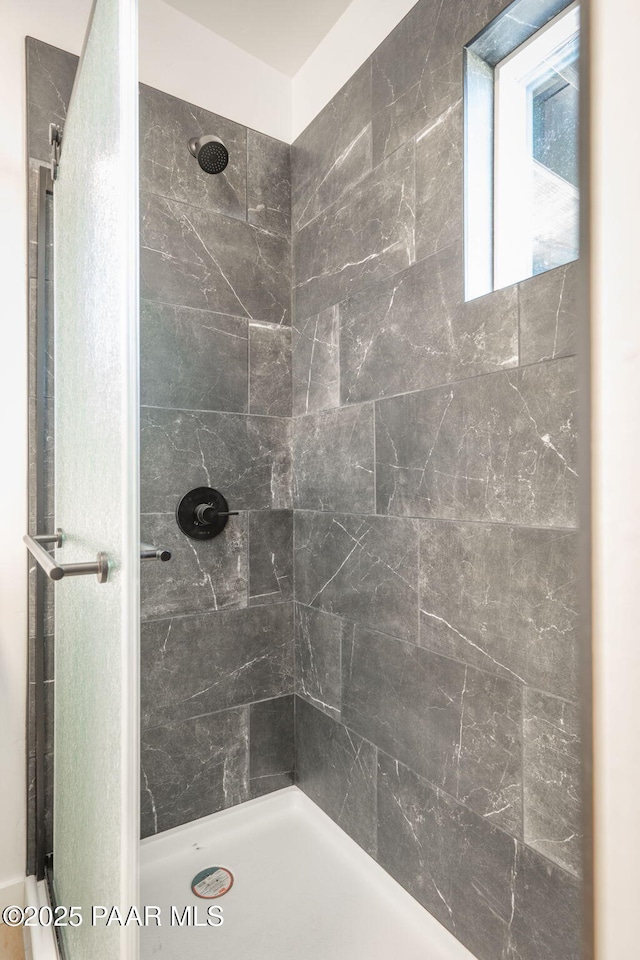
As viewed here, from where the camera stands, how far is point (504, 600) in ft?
3.61

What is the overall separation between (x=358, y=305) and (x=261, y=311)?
0.41 meters

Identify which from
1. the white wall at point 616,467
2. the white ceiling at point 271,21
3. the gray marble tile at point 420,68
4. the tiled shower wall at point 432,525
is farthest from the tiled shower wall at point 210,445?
the white wall at point 616,467

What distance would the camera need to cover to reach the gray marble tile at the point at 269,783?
1.75 metres

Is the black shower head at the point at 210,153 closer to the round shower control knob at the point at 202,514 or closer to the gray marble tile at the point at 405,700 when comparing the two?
the round shower control knob at the point at 202,514

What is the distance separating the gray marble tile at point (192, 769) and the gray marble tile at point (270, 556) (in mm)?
387

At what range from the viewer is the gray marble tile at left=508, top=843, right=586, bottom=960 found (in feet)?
3.14

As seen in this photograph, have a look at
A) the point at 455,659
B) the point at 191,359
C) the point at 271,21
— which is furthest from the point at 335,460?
the point at 271,21

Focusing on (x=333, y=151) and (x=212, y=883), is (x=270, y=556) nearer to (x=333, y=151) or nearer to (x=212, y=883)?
(x=212, y=883)

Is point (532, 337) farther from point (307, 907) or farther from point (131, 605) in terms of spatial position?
point (307, 907)

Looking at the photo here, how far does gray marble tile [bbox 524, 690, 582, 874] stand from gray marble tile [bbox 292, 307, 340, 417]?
3.27ft

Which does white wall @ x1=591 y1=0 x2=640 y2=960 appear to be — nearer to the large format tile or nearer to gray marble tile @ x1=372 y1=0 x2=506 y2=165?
the large format tile

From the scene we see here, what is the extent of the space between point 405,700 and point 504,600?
432 mm

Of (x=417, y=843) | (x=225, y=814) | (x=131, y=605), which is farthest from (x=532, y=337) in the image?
(x=225, y=814)

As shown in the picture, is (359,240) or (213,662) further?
(213,662)
